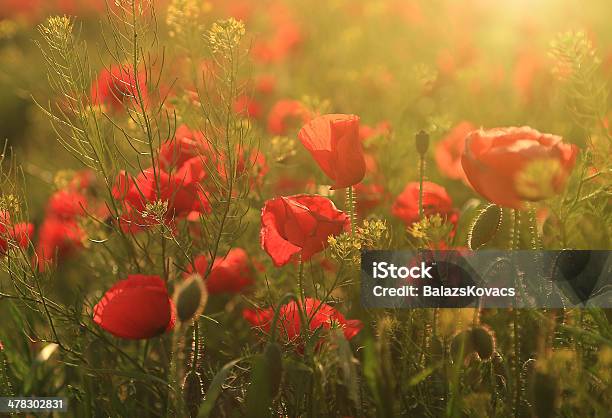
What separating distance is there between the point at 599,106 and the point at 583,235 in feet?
0.75

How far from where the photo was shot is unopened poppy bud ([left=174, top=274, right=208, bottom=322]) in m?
0.91

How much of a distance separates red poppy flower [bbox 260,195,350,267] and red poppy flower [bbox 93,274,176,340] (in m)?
0.17

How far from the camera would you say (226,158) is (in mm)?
1204

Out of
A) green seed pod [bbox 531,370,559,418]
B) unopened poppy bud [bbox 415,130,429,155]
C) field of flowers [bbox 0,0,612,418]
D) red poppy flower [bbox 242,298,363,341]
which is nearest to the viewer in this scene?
green seed pod [bbox 531,370,559,418]

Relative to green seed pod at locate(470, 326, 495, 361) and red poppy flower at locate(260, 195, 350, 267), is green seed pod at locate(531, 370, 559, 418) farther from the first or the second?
red poppy flower at locate(260, 195, 350, 267)

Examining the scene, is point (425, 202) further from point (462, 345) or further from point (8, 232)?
point (8, 232)

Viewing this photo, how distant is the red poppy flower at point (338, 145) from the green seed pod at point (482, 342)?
276mm

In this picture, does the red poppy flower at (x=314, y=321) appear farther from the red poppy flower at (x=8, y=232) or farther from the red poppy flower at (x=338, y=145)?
the red poppy flower at (x=8, y=232)

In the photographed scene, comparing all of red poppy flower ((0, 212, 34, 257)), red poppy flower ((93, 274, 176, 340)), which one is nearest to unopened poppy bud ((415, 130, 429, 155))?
red poppy flower ((93, 274, 176, 340))

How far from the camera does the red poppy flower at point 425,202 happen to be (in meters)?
1.34

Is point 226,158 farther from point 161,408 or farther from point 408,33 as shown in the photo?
point 408,33

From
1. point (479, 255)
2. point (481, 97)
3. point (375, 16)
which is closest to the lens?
point (479, 255)

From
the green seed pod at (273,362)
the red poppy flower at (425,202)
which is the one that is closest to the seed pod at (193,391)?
the green seed pod at (273,362)

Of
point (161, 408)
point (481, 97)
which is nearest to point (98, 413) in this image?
point (161, 408)
